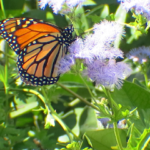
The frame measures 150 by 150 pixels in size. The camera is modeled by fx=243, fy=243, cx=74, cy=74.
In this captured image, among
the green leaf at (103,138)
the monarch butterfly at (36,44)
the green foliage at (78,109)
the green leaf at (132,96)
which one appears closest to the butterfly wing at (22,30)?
the monarch butterfly at (36,44)

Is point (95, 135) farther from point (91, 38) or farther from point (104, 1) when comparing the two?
point (104, 1)

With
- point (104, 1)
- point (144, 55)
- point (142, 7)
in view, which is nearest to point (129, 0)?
point (142, 7)

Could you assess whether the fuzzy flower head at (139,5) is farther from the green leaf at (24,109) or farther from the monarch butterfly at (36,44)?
the green leaf at (24,109)

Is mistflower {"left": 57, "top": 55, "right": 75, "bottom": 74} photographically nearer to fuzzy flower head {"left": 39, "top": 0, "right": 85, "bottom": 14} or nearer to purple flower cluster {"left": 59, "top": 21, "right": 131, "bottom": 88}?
purple flower cluster {"left": 59, "top": 21, "right": 131, "bottom": 88}

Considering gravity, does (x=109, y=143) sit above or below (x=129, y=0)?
below

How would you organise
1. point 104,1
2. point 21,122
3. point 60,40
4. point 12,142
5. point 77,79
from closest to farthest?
point 12,142 → point 60,40 → point 77,79 → point 21,122 → point 104,1

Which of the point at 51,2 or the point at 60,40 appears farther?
the point at 60,40

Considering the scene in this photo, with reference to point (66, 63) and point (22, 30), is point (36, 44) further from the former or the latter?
point (66, 63)
